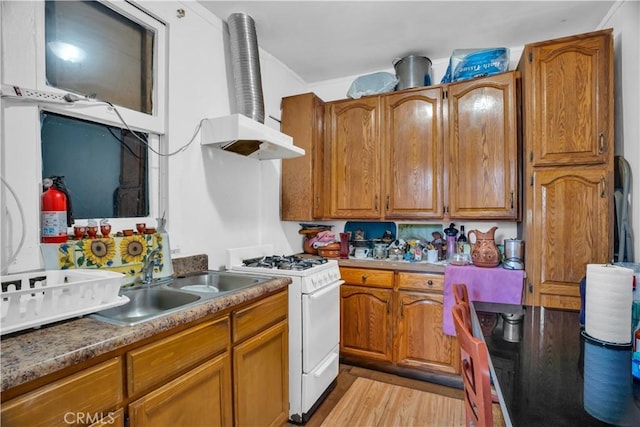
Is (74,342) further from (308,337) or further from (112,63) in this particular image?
(112,63)

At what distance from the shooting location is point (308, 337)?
6.28 feet

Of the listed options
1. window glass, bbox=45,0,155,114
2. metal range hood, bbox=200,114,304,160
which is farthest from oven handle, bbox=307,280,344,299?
window glass, bbox=45,0,155,114

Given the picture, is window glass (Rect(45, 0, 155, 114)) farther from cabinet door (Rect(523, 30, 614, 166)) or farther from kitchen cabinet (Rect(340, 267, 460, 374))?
cabinet door (Rect(523, 30, 614, 166))

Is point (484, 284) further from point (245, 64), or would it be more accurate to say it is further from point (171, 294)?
point (245, 64)

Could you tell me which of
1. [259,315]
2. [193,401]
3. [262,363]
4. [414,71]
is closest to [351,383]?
[262,363]

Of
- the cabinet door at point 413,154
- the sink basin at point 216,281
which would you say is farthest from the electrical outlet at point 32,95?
the cabinet door at point 413,154

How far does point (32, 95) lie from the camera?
123cm

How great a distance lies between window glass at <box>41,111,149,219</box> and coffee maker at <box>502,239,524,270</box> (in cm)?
238

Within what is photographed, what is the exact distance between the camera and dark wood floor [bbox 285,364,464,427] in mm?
2010

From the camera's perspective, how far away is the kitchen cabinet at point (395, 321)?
234 centimetres

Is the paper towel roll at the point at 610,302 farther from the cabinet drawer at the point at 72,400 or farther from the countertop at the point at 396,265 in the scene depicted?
the cabinet drawer at the point at 72,400

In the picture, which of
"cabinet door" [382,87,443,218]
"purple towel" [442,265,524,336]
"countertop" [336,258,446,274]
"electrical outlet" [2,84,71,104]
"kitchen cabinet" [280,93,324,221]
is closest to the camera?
"electrical outlet" [2,84,71,104]

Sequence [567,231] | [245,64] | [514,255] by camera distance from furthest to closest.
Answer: [514,255], [245,64], [567,231]

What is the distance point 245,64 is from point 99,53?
33.1 inches
